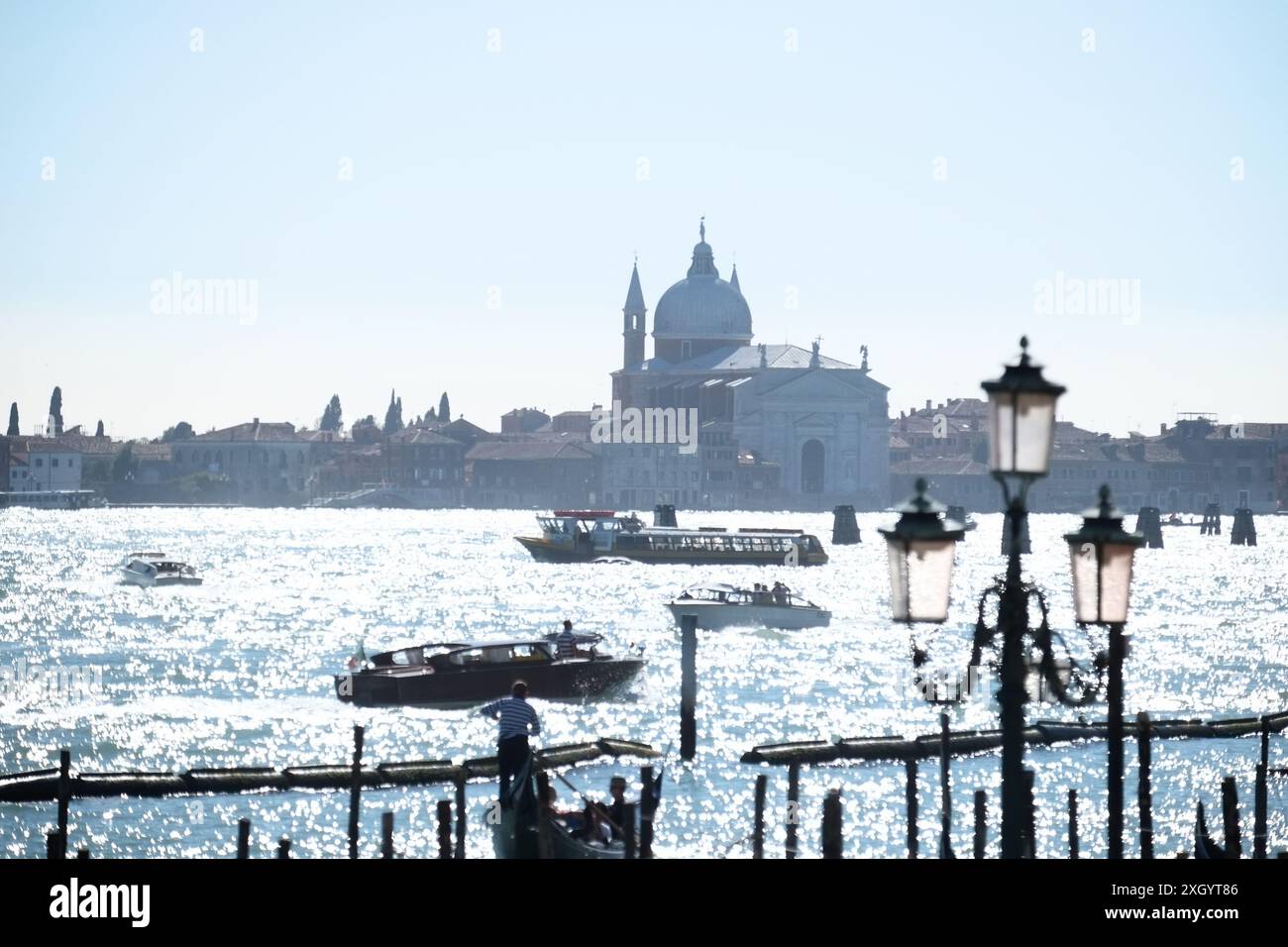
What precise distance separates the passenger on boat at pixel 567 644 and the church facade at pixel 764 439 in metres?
81.6

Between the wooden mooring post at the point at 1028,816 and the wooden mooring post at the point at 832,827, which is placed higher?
the wooden mooring post at the point at 1028,816

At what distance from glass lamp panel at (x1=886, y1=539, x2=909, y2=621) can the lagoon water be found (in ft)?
7.25

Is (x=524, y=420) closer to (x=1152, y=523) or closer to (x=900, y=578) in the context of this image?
(x=1152, y=523)

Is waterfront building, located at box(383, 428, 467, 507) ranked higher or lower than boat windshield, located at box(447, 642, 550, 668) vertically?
higher

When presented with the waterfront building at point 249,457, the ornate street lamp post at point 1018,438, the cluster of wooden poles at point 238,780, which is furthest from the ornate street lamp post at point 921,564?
the waterfront building at point 249,457

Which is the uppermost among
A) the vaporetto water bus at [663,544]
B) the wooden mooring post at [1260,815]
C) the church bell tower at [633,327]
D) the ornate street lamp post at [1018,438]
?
the church bell tower at [633,327]

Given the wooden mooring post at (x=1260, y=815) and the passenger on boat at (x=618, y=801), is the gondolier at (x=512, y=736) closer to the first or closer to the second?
the passenger on boat at (x=618, y=801)

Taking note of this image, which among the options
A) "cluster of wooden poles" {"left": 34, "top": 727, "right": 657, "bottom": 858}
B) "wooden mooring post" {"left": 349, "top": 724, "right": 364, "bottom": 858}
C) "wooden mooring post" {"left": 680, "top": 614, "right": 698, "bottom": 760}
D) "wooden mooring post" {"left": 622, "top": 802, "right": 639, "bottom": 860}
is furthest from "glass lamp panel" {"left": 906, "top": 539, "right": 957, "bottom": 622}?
"wooden mooring post" {"left": 680, "top": 614, "right": 698, "bottom": 760}

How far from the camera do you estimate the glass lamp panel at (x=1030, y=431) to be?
15.3 feet

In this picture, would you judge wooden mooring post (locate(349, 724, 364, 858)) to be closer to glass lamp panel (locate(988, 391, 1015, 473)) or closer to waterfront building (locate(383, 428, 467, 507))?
glass lamp panel (locate(988, 391, 1015, 473))

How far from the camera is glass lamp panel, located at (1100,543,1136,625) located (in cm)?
505
